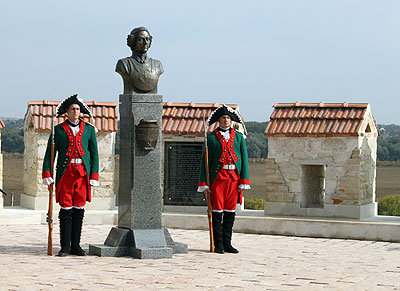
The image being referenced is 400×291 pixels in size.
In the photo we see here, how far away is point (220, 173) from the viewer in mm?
9727

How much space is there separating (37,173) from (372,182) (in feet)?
17.8

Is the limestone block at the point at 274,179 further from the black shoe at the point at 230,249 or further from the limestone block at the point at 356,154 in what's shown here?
the black shoe at the point at 230,249

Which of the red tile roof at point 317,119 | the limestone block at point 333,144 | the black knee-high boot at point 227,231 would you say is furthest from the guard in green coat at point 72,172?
the limestone block at point 333,144

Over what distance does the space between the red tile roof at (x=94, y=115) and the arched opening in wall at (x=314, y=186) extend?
3232mm

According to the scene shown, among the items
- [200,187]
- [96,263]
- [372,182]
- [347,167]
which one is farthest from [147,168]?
[372,182]

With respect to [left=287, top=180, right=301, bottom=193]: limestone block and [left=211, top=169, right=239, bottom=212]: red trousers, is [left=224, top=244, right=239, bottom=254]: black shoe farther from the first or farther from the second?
[left=287, top=180, right=301, bottom=193]: limestone block

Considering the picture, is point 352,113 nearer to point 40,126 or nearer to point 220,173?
point 220,173

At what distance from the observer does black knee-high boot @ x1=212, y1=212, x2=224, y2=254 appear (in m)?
9.70

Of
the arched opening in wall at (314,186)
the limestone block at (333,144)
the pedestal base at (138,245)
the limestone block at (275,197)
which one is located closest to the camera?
the pedestal base at (138,245)

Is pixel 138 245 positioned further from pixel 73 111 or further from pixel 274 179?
pixel 274 179

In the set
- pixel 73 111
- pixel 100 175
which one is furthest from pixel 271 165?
pixel 73 111

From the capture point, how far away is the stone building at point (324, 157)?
1231cm

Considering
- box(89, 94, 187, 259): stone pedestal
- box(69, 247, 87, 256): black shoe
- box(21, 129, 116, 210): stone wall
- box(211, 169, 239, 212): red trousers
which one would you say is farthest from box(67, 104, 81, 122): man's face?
box(21, 129, 116, 210): stone wall

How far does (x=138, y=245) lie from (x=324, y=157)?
433 centimetres
